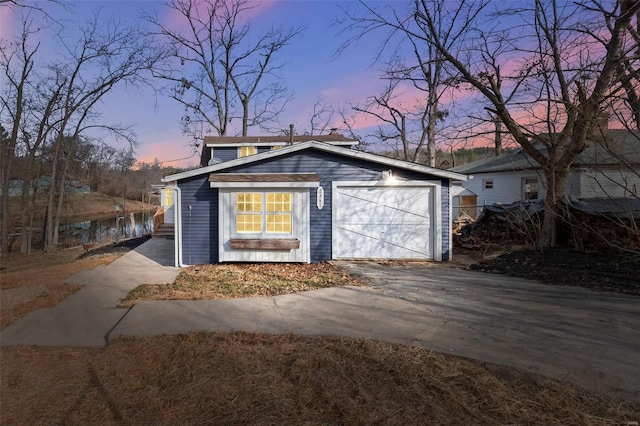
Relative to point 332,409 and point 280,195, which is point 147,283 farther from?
point 332,409

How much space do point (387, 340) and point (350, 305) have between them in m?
1.54

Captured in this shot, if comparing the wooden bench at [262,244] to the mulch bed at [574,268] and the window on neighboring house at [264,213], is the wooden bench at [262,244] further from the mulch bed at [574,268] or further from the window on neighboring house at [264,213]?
the mulch bed at [574,268]

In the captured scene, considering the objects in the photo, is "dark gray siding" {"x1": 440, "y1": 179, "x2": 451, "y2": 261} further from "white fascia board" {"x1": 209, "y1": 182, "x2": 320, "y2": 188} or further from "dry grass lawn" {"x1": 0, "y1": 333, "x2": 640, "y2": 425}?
"dry grass lawn" {"x1": 0, "y1": 333, "x2": 640, "y2": 425}

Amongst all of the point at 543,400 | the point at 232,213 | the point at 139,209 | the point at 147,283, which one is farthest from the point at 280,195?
the point at 139,209

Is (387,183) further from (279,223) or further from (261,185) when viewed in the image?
(261,185)

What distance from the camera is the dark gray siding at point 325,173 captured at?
9.67 metres

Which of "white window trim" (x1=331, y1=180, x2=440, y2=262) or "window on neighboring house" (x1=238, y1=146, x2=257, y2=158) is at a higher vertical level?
"window on neighboring house" (x1=238, y1=146, x2=257, y2=158)

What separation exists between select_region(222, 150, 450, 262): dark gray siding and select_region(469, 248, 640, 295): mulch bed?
1.64 m

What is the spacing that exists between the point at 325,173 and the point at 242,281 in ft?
12.7

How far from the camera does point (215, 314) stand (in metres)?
5.16

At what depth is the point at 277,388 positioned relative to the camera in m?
3.01

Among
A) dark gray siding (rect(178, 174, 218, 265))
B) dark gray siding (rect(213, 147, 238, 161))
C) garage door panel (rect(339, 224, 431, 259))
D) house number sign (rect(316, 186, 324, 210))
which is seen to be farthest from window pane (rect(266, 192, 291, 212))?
dark gray siding (rect(213, 147, 238, 161))

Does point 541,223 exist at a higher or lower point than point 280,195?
lower

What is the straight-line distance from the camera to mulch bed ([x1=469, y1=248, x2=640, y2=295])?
6879 mm
